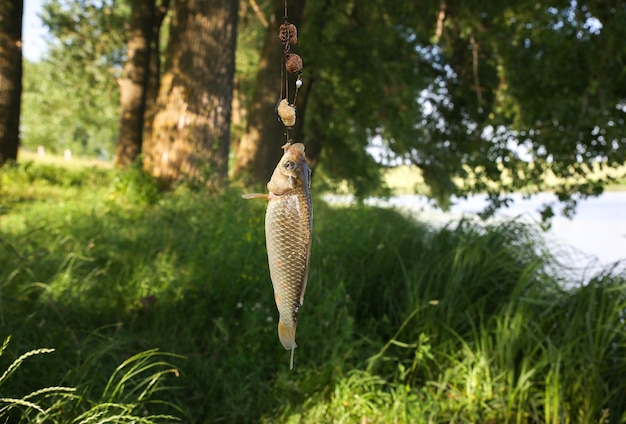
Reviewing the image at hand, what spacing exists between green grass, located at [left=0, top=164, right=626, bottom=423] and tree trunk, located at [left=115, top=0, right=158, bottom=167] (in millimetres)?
6701

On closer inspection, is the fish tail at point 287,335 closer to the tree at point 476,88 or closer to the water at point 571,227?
the water at point 571,227

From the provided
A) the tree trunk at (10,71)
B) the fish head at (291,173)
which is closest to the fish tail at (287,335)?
the fish head at (291,173)

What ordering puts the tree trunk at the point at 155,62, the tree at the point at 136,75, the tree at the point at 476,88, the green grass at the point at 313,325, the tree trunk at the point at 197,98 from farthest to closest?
the tree trunk at the point at 155,62 → the tree at the point at 136,75 → the tree at the point at 476,88 → the tree trunk at the point at 197,98 → the green grass at the point at 313,325

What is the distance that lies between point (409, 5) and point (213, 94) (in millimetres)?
6714

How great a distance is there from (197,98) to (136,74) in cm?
623

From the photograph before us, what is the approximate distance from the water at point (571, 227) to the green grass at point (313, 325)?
28 cm

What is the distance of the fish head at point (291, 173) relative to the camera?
157cm

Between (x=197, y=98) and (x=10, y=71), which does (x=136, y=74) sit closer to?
(x=10, y=71)

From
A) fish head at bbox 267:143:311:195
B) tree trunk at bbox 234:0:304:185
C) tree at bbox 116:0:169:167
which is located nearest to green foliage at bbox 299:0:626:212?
tree trunk at bbox 234:0:304:185

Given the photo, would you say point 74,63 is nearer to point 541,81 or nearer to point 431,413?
point 541,81

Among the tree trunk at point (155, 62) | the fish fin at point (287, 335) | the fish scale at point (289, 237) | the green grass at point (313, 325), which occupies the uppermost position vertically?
the tree trunk at point (155, 62)

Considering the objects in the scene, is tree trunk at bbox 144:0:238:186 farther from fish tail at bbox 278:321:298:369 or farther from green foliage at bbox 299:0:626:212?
fish tail at bbox 278:321:298:369

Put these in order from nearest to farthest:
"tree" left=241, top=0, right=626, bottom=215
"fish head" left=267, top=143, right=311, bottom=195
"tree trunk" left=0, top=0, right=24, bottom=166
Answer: "fish head" left=267, top=143, right=311, bottom=195
"tree" left=241, top=0, right=626, bottom=215
"tree trunk" left=0, top=0, right=24, bottom=166

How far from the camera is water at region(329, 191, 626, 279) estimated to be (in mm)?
6379
